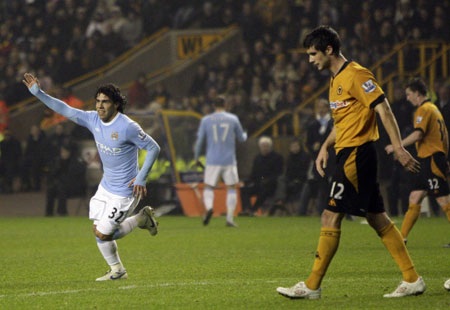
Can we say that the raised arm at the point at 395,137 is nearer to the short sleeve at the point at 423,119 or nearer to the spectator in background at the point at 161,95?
the short sleeve at the point at 423,119

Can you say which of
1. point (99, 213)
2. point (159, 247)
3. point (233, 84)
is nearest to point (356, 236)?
point (159, 247)

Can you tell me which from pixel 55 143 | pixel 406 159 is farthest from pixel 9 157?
pixel 406 159

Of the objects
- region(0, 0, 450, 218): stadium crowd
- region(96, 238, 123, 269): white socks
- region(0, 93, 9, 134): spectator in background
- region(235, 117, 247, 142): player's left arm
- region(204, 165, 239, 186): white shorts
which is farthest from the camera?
region(0, 93, 9, 134): spectator in background

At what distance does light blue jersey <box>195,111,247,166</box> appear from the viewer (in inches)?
→ 652

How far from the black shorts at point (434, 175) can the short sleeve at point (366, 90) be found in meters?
4.63

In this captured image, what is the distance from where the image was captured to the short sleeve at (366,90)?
22.6 feet

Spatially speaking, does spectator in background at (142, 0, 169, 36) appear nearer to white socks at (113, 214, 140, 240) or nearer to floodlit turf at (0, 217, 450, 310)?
floodlit turf at (0, 217, 450, 310)

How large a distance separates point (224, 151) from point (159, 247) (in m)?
4.37

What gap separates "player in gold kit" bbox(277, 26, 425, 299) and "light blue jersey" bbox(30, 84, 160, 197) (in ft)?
7.67

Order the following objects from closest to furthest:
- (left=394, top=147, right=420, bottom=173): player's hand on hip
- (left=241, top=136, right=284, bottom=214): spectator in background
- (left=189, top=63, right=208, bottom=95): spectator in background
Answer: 1. (left=394, top=147, right=420, bottom=173): player's hand on hip
2. (left=241, top=136, right=284, bottom=214): spectator in background
3. (left=189, top=63, right=208, bottom=95): spectator in background

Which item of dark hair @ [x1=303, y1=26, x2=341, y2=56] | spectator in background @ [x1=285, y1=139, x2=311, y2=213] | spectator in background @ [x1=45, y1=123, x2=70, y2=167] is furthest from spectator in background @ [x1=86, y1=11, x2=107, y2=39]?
dark hair @ [x1=303, y1=26, x2=341, y2=56]

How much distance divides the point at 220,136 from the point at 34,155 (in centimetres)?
689

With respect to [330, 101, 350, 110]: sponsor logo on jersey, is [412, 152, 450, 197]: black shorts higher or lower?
lower

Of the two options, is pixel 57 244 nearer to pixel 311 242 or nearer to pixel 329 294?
pixel 311 242
